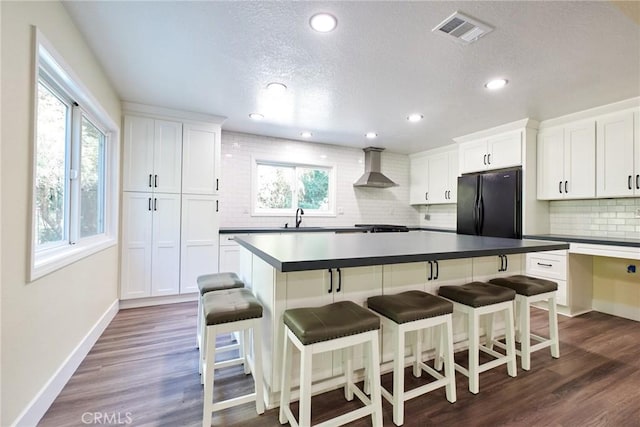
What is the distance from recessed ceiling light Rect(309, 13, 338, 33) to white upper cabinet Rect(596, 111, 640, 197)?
3.32 metres

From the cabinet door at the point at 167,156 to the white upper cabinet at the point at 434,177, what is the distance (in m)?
4.23

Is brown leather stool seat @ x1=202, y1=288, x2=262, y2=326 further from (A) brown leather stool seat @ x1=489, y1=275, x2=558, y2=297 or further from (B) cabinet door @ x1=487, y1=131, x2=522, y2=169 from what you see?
(B) cabinet door @ x1=487, y1=131, x2=522, y2=169

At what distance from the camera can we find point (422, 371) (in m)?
2.01

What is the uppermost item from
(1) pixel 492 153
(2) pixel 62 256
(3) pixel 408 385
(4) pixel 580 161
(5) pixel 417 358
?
(1) pixel 492 153

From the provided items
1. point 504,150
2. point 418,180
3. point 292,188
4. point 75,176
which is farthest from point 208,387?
point 418,180

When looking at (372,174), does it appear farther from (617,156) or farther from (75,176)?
(75,176)

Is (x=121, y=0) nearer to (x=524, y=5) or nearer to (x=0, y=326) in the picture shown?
(x=0, y=326)

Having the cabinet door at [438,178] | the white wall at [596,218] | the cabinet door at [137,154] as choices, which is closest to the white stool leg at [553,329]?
the white wall at [596,218]

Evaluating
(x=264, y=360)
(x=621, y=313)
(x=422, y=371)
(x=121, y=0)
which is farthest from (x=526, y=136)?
(x=121, y=0)

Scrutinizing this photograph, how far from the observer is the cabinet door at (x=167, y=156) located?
11.2ft

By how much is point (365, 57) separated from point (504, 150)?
8.92 feet

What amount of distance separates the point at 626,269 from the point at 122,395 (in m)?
4.95

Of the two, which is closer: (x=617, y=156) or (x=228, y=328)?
(x=228, y=328)

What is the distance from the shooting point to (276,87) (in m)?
2.77
